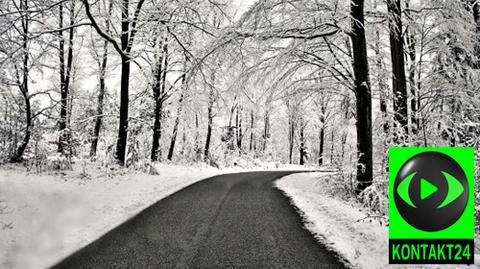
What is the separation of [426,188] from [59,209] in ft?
19.1

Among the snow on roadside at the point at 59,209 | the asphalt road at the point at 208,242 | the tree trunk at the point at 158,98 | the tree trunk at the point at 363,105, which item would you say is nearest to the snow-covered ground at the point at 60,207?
the snow on roadside at the point at 59,209

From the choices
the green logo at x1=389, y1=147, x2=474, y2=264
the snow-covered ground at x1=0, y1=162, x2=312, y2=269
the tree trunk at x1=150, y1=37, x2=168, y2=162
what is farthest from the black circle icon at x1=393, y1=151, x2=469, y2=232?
the tree trunk at x1=150, y1=37, x2=168, y2=162

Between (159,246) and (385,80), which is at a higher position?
(385,80)

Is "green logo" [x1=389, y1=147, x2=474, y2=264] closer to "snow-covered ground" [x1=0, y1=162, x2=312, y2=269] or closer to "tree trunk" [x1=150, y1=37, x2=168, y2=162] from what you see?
"snow-covered ground" [x1=0, y1=162, x2=312, y2=269]

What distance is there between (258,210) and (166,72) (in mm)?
12788

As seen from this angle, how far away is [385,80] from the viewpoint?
884cm

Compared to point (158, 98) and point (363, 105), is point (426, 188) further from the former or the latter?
point (158, 98)

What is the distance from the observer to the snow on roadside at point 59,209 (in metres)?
3.91

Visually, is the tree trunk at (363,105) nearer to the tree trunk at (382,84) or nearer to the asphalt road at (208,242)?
the tree trunk at (382,84)

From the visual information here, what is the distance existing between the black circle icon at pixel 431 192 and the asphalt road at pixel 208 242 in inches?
49.6

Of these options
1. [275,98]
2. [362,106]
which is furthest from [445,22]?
[275,98]

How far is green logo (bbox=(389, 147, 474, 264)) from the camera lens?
246cm

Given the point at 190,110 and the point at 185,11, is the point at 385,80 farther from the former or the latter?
the point at 190,110

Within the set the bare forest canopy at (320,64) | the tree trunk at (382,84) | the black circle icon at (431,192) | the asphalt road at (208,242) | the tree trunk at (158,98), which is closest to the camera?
the black circle icon at (431,192)
